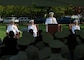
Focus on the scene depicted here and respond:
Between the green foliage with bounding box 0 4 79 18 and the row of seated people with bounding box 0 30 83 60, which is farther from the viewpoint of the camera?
the green foliage with bounding box 0 4 79 18

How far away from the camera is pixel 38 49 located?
5.20m

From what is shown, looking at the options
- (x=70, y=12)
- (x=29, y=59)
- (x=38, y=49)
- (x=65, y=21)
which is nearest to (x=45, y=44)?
(x=38, y=49)

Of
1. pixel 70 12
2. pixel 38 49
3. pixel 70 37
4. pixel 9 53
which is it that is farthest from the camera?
pixel 70 12

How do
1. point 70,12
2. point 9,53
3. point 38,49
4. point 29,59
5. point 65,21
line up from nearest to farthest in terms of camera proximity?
point 29,59, point 38,49, point 9,53, point 65,21, point 70,12

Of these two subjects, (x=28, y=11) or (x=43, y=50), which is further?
(x=28, y=11)

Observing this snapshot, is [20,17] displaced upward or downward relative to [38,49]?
downward

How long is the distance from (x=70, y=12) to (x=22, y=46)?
44.3 m

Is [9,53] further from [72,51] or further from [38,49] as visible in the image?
[72,51]

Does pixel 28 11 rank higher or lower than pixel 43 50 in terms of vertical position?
lower

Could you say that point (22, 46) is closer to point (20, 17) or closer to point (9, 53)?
point (9, 53)

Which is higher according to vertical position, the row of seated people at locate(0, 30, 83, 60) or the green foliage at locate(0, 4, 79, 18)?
the row of seated people at locate(0, 30, 83, 60)

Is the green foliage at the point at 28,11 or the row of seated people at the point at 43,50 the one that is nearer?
the row of seated people at the point at 43,50

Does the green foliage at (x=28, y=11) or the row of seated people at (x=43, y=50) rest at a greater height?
the row of seated people at (x=43, y=50)

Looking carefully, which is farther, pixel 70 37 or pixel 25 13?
pixel 25 13
